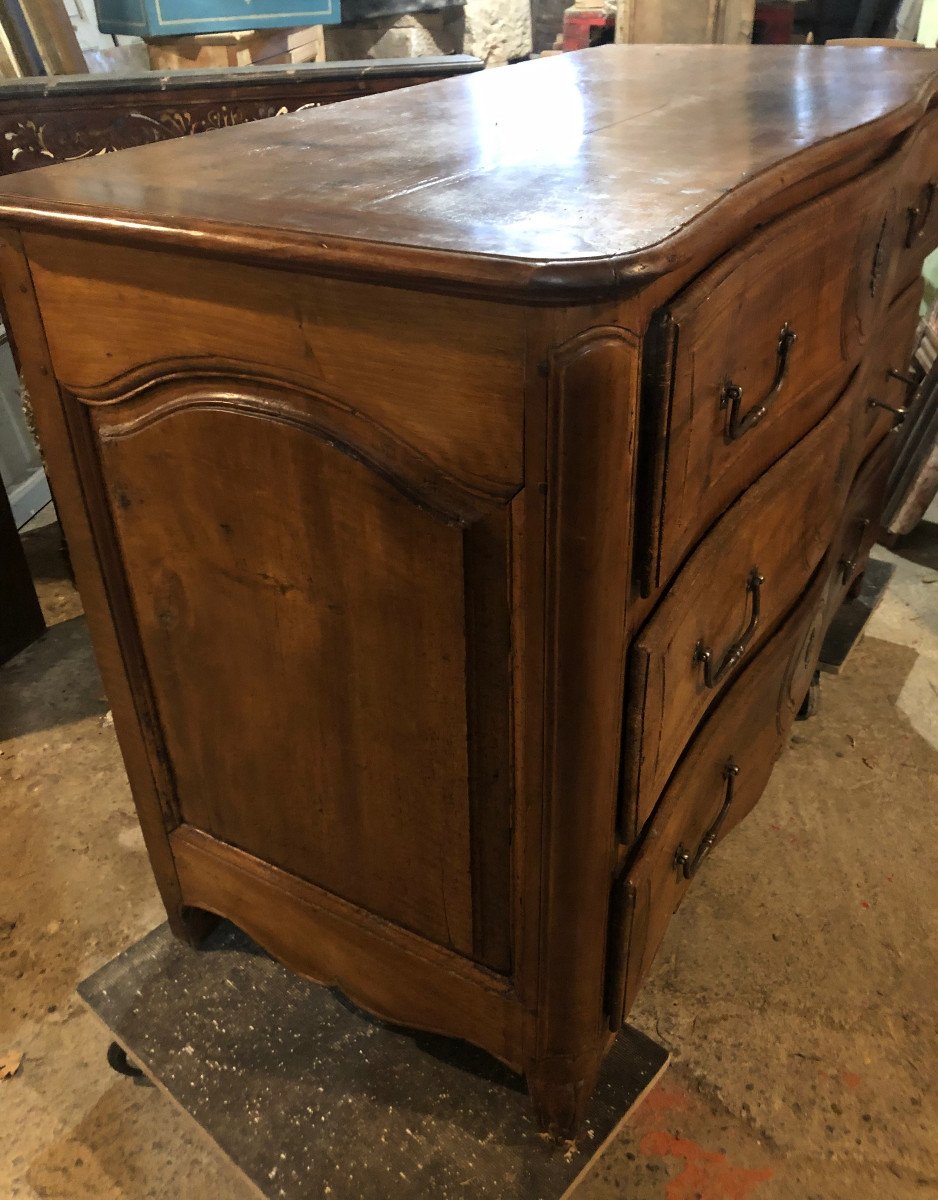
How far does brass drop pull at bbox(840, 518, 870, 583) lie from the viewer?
154 centimetres

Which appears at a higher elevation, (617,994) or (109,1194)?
(617,994)

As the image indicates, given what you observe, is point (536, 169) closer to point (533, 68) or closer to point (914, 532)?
point (533, 68)

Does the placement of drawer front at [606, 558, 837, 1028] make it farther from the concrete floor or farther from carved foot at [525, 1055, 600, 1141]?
the concrete floor

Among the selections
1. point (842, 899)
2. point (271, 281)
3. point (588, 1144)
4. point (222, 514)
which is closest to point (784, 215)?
point (271, 281)

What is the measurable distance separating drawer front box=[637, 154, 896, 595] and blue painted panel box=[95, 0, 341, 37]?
1.84 metres

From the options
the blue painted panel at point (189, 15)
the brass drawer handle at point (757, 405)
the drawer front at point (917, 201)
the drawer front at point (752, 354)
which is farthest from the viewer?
the blue painted panel at point (189, 15)

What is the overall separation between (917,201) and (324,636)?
3.27ft

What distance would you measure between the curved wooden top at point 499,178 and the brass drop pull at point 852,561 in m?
0.68

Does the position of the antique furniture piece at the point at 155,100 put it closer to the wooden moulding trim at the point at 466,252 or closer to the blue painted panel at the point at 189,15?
the blue painted panel at the point at 189,15

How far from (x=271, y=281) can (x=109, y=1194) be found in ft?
3.36

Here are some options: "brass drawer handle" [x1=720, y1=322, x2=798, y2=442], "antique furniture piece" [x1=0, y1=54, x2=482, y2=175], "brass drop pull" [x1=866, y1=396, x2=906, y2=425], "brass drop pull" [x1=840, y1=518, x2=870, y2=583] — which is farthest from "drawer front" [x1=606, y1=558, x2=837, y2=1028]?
"antique furniture piece" [x1=0, y1=54, x2=482, y2=175]

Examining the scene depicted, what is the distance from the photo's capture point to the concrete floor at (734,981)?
1092 mm

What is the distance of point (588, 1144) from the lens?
3.16ft

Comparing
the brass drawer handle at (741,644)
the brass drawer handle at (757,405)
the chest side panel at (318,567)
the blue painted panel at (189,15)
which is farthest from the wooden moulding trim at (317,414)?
the blue painted panel at (189,15)
